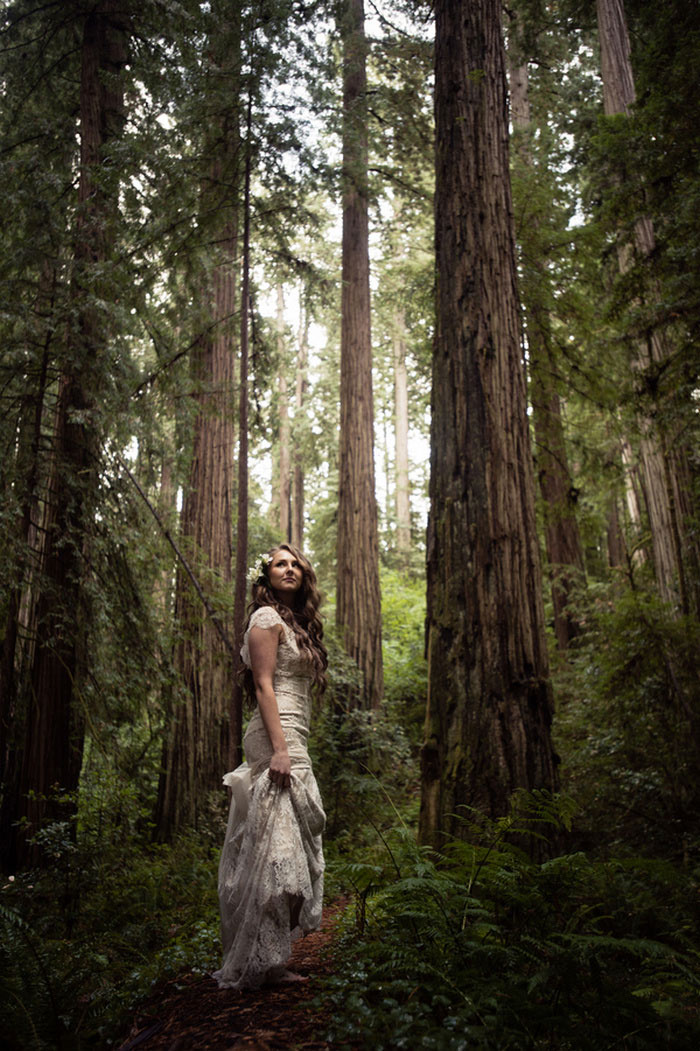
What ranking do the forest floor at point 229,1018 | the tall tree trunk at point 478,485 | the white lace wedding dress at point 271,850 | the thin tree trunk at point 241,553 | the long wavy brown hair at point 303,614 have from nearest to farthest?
the forest floor at point 229,1018 → the white lace wedding dress at point 271,850 → the tall tree trunk at point 478,485 → the long wavy brown hair at point 303,614 → the thin tree trunk at point 241,553

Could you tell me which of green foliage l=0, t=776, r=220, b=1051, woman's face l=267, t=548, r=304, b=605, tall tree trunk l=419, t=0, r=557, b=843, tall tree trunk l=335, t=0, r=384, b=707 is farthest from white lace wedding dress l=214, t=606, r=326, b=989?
tall tree trunk l=335, t=0, r=384, b=707

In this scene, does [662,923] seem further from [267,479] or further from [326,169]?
[267,479]

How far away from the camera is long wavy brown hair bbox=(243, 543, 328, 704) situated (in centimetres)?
434

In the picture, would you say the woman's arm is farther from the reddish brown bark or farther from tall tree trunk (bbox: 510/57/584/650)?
the reddish brown bark

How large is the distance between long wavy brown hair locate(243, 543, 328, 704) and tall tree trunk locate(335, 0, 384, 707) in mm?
5737

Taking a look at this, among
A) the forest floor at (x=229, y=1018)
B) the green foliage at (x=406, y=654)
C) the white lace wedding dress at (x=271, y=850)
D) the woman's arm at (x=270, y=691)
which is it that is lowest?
the forest floor at (x=229, y=1018)

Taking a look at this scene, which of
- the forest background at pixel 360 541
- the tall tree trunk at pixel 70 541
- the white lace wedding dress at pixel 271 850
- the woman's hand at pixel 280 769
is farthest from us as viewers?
the tall tree trunk at pixel 70 541

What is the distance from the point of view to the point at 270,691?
13.3 ft

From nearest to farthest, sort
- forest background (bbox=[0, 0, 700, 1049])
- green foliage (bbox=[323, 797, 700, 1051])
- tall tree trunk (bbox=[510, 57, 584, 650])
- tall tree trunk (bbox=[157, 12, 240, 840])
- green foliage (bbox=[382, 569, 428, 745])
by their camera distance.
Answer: green foliage (bbox=[323, 797, 700, 1051]), forest background (bbox=[0, 0, 700, 1049]), tall tree trunk (bbox=[157, 12, 240, 840]), tall tree trunk (bbox=[510, 57, 584, 650]), green foliage (bbox=[382, 569, 428, 745])

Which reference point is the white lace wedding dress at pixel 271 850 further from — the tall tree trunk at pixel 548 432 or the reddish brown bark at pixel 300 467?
the reddish brown bark at pixel 300 467

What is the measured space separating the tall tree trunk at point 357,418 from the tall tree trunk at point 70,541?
3651mm

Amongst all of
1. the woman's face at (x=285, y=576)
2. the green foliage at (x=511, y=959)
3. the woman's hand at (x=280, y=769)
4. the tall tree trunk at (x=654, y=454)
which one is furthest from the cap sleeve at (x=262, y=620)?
the tall tree trunk at (x=654, y=454)

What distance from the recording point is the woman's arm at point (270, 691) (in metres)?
3.91

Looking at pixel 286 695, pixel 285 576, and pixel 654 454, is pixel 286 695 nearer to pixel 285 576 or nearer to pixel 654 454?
pixel 285 576
